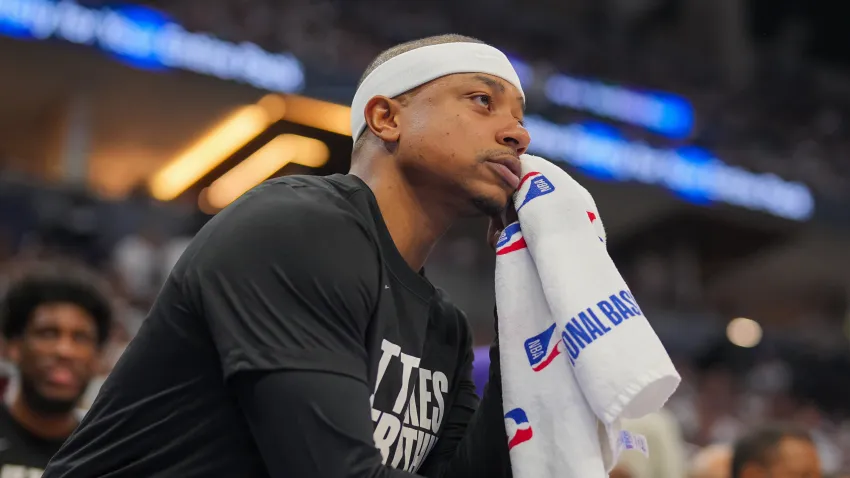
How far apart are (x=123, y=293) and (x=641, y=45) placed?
8.82 metres

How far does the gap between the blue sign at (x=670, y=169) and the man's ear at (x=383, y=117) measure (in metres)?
8.50

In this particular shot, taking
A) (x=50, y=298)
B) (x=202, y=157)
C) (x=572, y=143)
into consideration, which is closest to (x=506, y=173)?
(x=50, y=298)

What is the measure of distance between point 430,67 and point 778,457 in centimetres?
186

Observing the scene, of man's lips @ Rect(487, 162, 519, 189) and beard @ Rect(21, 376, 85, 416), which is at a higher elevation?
man's lips @ Rect(487, 162, 519, 189)

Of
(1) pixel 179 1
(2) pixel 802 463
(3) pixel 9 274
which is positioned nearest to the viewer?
(2) pixel 802 463

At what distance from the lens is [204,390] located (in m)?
1.42

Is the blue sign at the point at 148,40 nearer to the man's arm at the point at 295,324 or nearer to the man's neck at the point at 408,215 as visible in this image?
the man's neck at the point at 408,215

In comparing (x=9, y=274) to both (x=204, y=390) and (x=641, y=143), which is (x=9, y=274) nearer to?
(x=204, y=390)

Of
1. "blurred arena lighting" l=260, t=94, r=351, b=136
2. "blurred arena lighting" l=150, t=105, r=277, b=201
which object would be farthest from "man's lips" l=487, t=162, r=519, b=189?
"blurred arena lighting" l=150, t=105, r=277, b=201

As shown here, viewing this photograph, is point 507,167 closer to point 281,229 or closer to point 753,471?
point 281,229

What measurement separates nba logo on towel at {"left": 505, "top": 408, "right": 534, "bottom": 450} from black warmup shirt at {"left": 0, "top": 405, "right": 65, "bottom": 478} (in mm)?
1655

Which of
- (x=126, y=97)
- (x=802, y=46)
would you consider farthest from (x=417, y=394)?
(x=802, y=46)

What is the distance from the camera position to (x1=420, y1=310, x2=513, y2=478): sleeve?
164 cm

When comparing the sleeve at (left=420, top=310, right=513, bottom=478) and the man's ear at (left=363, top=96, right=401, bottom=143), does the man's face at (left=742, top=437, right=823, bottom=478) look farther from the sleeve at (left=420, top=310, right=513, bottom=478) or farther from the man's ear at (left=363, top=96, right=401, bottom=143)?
the man's ear at (left=363, top=96, right=401, bottom=143)
